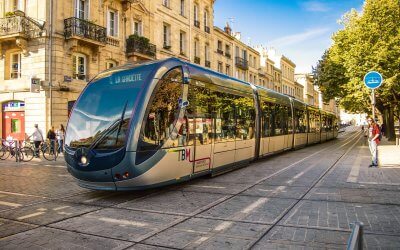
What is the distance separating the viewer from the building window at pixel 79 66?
20.7 m

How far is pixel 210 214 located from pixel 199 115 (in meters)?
3.44

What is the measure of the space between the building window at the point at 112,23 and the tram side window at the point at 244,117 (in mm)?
14015

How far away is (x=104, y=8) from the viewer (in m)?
22.4

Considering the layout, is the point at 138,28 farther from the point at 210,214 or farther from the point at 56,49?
the point at 210,214

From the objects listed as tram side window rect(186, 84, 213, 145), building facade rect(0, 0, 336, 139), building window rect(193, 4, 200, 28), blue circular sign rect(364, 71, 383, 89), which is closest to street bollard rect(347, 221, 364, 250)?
tram side window rect(186, 84, 213, 145)

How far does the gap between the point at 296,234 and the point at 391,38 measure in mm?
21985

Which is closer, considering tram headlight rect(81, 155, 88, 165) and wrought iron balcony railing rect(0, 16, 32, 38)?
tram headlight rect(81, 155, 88, 165)

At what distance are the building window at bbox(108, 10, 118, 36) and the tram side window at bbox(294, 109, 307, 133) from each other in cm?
1287

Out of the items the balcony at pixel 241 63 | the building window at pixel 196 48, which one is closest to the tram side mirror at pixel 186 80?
the building window at pixel 196 48

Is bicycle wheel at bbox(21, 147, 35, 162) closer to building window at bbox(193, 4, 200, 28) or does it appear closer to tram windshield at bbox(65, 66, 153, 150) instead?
tram windshield at bbox(65, 66, 153, 150)

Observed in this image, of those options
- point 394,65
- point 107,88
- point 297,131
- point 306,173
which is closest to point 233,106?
point 306,173

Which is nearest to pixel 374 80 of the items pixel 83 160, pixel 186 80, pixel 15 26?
pixel 186 80

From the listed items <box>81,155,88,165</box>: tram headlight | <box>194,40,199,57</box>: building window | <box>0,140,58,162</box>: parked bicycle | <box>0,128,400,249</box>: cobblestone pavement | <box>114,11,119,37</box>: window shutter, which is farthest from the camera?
<box>194,40,199,57</box>: building window

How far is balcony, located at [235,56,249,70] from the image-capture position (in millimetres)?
43625
